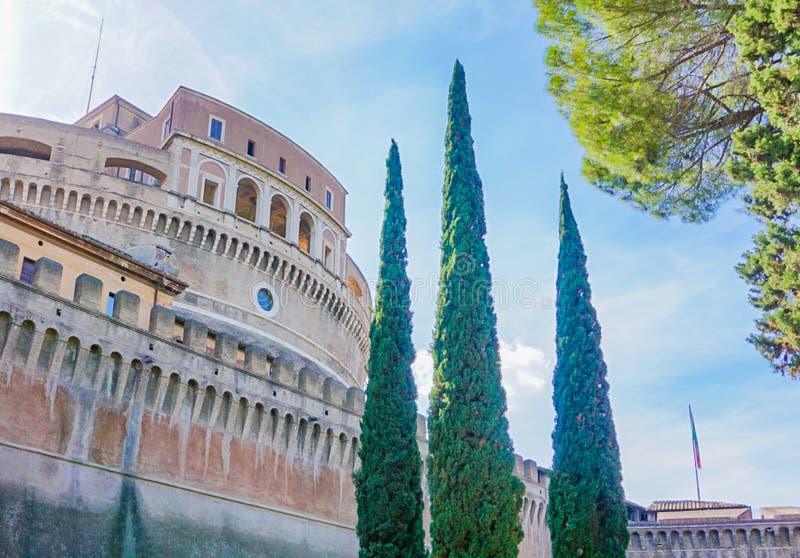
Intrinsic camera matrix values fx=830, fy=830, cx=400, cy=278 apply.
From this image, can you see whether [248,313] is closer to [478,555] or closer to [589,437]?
[589,437]

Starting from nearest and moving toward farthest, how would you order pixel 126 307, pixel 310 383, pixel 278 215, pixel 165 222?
pixel 126 307, pixel 310 383, pixel 165 222, pixel 278 215

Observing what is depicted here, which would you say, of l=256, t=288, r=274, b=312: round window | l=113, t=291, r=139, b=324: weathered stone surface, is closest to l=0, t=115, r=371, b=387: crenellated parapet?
l=256, t=288, r=274, b=312: round window

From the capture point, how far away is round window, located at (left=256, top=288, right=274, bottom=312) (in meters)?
26.2

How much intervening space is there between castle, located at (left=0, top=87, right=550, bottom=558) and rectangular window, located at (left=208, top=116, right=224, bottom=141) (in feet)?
0.35

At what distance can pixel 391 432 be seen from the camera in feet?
44.8

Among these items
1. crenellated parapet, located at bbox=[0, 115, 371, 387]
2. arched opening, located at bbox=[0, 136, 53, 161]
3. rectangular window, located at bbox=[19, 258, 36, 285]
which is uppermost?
arched opening, located at bbox=[0, 136, 53, 161]

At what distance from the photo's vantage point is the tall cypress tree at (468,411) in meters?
12.3

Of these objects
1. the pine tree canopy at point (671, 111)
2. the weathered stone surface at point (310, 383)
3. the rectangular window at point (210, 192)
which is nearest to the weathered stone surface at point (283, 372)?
the weathered stone surface at point (310, 383)

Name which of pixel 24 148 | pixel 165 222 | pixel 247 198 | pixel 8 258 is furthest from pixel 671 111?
pixel 24 148

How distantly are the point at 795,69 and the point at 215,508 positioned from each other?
38.5ft

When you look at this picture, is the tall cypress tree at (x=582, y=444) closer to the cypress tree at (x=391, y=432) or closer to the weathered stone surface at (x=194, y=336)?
the cypress tree at (x=391, y=432)

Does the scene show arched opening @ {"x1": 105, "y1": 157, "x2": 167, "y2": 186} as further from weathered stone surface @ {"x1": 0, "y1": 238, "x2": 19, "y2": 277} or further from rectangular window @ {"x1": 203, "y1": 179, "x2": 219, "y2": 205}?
weathered stone surface @ {"x1": 0, "y1": 238, "x2": 19, "y2": 277}

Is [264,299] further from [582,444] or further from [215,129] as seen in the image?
[582,444]

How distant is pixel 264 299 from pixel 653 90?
52.6ft
